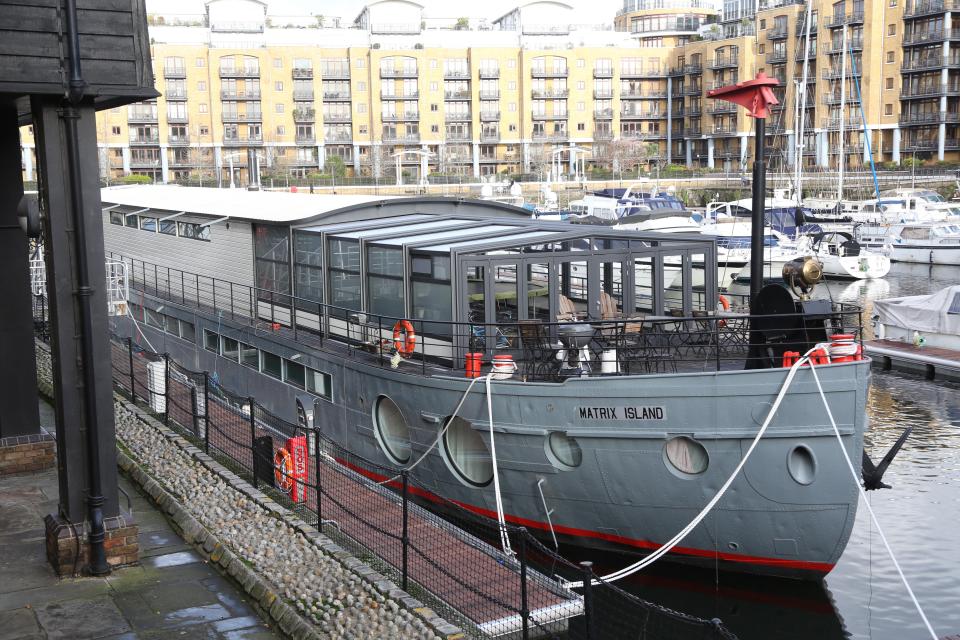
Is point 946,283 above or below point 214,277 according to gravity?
below

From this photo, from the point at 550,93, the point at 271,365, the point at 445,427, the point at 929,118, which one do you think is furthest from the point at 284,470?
the point at 550,93

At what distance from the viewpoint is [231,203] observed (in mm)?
22719

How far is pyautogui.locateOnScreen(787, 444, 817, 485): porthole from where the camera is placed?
42.4 feet

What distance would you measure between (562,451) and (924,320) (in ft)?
69.4

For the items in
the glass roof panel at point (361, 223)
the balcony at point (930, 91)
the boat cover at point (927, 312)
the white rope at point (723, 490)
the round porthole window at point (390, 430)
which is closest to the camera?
the white rope at point (723, 490)

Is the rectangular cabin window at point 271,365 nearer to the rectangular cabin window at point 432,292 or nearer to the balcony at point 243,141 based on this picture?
the rectangular cabin window at point 432,292

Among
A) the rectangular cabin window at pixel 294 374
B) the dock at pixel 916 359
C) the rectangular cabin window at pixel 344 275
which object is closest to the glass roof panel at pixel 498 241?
the rectangular cabin window at pixel 344 275

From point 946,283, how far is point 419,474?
4514 centimetres

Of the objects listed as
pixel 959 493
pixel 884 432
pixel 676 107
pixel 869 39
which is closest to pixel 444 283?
pixel 959 493

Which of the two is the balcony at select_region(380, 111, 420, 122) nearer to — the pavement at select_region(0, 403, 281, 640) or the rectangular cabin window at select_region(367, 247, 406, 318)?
the rectangular cabin window at select_region(367, 247, 406, 318)

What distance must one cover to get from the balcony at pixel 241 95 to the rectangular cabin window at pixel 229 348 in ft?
264

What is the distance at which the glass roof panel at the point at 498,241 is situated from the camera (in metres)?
15.3

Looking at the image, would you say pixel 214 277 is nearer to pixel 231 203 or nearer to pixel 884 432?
pixel 231 203

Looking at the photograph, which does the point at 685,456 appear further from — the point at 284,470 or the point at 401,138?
the point at 401,138
